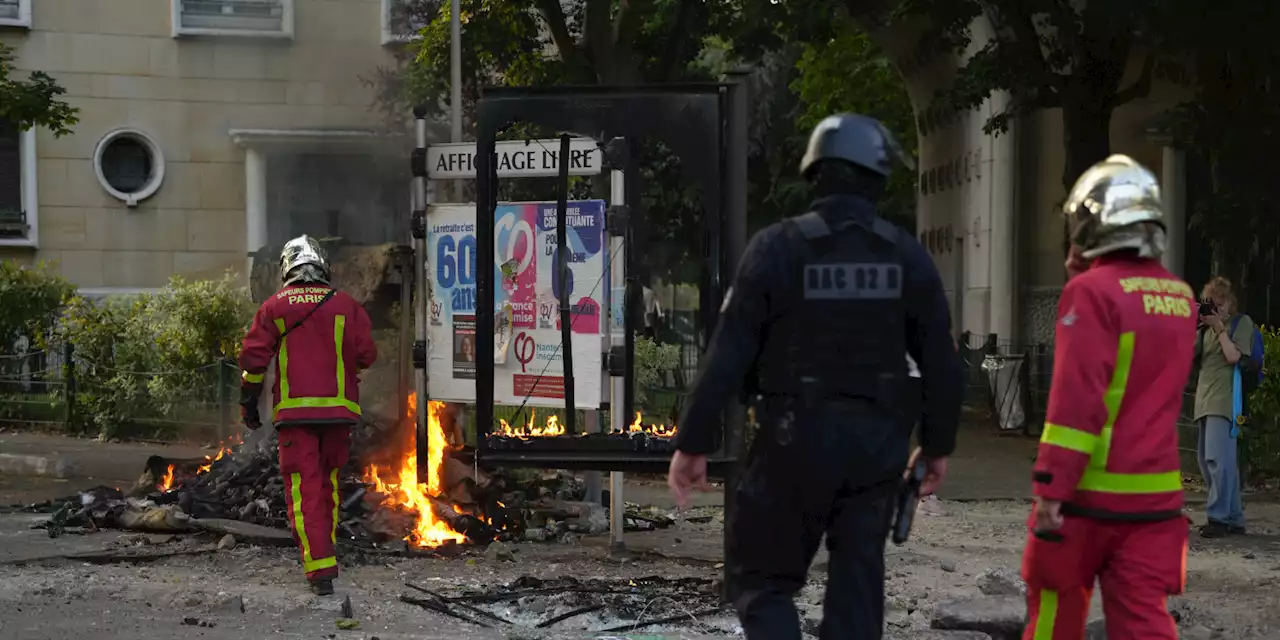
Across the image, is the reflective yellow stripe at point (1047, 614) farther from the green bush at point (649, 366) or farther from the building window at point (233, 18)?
the building window at point (233, 18)

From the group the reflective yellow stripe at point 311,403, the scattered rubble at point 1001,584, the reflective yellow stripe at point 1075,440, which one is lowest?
the scattered rubble at point 1001,584

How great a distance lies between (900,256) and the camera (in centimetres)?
493

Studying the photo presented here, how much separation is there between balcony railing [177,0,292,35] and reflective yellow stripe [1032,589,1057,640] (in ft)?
43.6

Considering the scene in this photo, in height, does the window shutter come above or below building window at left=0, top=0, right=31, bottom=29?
below

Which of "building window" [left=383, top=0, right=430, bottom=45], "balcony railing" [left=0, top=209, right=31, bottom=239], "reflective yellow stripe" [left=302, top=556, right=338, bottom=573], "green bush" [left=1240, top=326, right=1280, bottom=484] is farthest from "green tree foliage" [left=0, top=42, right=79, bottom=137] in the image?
"green bush" [left=1240, top=326, right=1280, bottom=484]

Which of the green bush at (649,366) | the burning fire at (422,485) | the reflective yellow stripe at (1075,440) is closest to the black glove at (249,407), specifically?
the burning fire at (422,485)

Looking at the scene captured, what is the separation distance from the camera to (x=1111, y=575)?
15.6 feet

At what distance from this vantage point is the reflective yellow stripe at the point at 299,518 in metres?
8.01

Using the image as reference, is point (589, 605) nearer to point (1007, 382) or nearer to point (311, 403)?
point (311, 403)

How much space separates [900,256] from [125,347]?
46.2ft

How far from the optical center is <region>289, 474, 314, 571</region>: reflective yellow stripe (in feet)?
26.3

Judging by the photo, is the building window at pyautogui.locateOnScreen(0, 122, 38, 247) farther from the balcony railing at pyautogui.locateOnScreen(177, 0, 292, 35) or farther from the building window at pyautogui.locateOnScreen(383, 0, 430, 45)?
the building window at pyautogui.locateOnScreen(383, 0, 430, 45)

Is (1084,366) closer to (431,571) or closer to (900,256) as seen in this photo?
(900,256)

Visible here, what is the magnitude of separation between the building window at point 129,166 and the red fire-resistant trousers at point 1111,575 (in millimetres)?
18888
